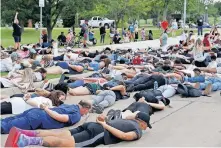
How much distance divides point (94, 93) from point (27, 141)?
5304 mm

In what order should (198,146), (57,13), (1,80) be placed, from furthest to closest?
1. (57,13)
2. (1,80)
3. (198,146)

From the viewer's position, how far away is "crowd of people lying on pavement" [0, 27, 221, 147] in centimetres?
703

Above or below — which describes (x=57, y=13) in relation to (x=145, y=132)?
above

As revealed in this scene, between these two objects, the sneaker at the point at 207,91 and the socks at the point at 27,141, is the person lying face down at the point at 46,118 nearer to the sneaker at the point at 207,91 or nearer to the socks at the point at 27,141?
the socks at the point at 27,141

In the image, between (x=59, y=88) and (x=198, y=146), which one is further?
(x=59, y=88)

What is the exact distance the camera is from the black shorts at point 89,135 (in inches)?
269

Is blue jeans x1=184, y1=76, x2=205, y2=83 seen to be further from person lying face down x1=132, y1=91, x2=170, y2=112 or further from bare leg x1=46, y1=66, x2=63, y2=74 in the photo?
bare leg x1=46, y1=66, x2=63, y2=74

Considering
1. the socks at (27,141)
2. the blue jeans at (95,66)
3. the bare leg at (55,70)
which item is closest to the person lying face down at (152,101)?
the socks at (27,141)

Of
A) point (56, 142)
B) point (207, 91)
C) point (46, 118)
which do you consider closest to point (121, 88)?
point (207, 91)

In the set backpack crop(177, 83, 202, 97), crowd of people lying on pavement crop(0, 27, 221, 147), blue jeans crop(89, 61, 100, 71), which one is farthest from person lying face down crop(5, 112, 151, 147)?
blue jeans crop(89, 61, 100, 71)

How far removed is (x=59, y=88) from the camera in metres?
11.2

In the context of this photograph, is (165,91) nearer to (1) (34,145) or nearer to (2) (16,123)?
(2) (16,123)

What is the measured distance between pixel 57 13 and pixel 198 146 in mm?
27175

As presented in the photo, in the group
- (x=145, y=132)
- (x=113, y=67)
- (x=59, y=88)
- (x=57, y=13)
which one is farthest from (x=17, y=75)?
(x=57, y=13)
